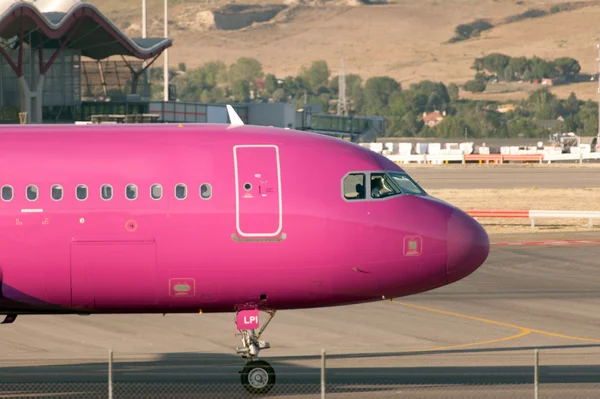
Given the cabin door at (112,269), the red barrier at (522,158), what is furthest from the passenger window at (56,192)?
the red barrier at (522,158)

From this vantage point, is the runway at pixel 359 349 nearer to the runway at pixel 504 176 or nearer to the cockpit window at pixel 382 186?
the cockpit window at pixel 382 186

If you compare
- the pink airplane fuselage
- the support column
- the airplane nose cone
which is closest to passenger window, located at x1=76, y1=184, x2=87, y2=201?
the pink airplane fuselage

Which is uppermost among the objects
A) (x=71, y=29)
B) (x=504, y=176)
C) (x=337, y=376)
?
(x=71, y=29)

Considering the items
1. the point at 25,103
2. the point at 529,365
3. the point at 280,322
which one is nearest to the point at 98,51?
the point at 25,103

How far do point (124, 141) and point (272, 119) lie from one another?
9786 centimetres

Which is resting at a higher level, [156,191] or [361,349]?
[156,191]

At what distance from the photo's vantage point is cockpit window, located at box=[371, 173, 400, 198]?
84.4 feet

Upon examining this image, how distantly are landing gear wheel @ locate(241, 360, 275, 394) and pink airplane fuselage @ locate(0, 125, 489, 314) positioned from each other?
139cm

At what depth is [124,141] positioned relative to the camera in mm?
25469

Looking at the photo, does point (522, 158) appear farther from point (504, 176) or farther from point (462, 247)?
point (462, 247)

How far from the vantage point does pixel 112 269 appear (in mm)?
24797

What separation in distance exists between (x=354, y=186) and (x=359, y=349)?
7317 millimetres

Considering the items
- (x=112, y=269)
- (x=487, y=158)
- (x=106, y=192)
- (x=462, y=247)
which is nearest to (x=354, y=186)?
(x=462, y=247)

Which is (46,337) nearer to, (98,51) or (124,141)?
(124,141)
